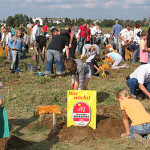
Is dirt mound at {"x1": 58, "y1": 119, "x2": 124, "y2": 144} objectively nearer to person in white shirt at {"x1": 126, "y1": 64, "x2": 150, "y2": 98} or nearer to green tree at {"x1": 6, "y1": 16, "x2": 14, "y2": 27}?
person in white shirt at {"x1": 126, "y1": 64, "x2": 150, "y2": 98}

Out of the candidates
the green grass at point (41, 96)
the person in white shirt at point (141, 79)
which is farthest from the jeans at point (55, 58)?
the person in white shirt at point (141, 79)

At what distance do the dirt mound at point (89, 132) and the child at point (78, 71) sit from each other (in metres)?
1.28

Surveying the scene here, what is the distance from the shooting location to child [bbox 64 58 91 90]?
6.03 metres

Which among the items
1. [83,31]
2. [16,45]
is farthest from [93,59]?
[83,31]

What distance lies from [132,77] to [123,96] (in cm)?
257

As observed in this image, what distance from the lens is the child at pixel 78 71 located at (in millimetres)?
6029

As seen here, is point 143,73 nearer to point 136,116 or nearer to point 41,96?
point 136,116

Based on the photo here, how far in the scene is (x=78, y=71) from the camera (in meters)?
6.44

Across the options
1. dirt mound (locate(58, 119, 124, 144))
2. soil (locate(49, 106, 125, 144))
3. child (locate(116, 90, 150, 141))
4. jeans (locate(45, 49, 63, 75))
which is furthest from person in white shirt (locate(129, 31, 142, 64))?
child (locate(116, 90, 150, 141))

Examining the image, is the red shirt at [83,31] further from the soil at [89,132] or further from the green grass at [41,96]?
the soil at [89,132]

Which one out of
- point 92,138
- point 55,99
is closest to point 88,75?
point 55,99

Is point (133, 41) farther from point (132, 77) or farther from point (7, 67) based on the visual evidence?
point (132, 77)

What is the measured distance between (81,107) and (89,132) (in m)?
0.50

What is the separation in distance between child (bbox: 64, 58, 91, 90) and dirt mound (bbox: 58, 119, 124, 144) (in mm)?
1282
